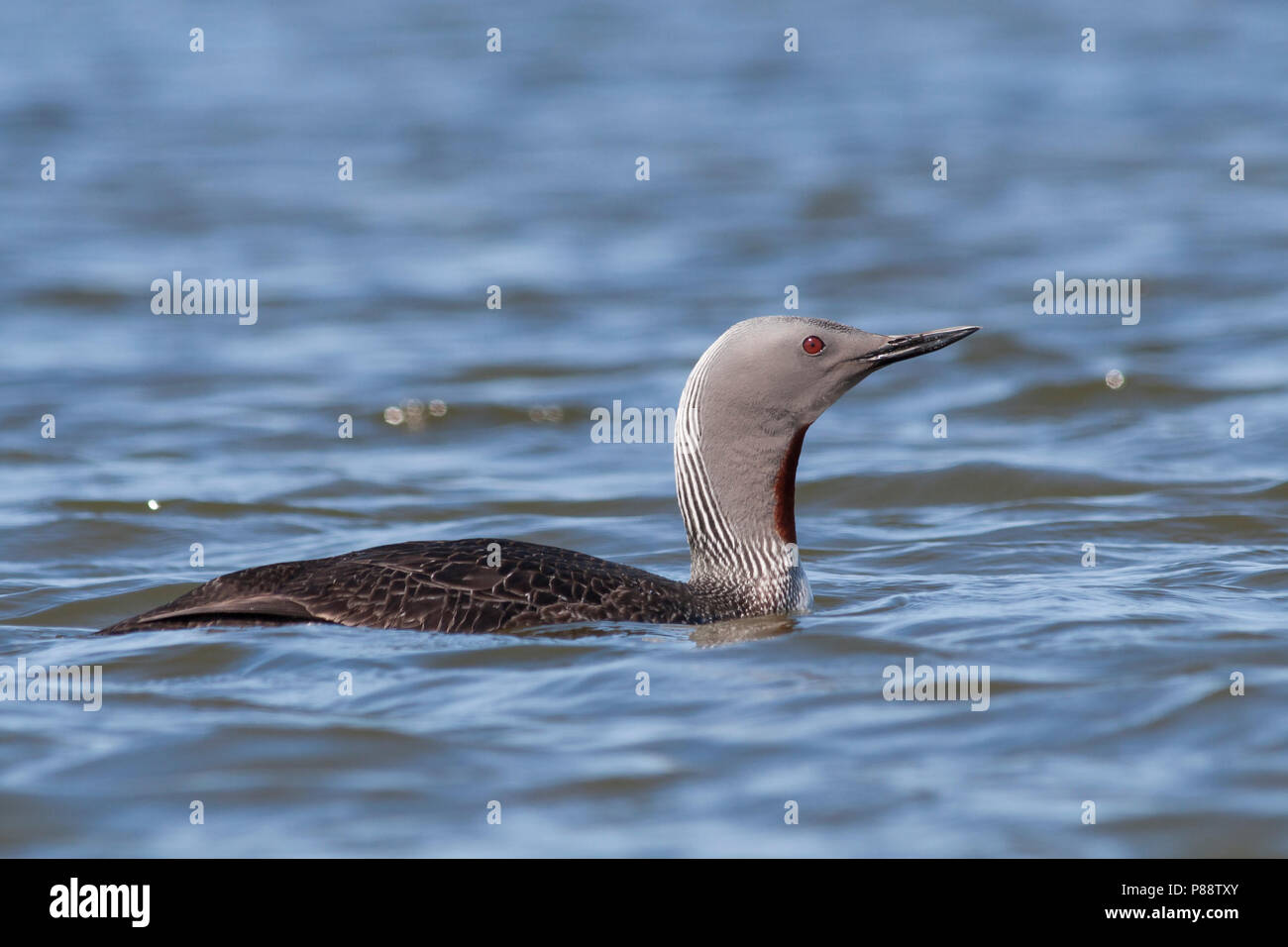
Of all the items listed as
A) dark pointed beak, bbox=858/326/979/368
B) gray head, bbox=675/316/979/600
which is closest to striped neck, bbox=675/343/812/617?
gray head, bbox=675/316/979/600

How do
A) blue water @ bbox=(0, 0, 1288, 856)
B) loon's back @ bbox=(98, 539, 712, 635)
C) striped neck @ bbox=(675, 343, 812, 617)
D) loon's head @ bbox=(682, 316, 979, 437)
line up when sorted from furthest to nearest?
striped neck @ bbox=(675, 343, 812, 617), loon's head @ bbox=(682, 316, 979, 437), loon's back @ bbox=(98, 539, 712, 635), blue water @ bbox=(0, 0, 1288, 856)

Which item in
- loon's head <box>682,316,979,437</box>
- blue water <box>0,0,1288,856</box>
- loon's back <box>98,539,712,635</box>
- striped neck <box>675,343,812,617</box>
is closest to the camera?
blue water <box>0,0,1288,856</box>

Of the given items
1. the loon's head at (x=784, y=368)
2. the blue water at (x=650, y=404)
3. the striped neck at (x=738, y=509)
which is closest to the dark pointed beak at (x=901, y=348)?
the loon's head at (x=784, y=368)

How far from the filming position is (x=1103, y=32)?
990 inches

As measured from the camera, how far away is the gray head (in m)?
6.52

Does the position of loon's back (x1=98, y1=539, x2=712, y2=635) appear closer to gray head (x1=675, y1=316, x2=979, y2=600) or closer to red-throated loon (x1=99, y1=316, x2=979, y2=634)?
red-throated loon (x1=99, y1=316, x2=979, y2=634)

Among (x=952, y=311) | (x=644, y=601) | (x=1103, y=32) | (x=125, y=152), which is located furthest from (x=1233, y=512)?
(x=1103, y=32)

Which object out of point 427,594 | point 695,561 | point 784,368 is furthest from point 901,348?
point 427,594

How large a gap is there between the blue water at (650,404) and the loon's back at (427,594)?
92mm

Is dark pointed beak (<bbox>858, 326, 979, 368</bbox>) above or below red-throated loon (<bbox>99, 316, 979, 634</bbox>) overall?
above

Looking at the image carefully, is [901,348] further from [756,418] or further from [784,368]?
[756,418]

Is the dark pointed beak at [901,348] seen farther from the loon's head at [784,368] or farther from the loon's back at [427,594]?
the loon's back at [427,594]

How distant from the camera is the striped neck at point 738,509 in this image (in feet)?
21.9

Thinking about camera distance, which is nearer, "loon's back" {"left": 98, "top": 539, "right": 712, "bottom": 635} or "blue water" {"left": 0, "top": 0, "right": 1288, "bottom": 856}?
"blue water" {"left": 0, "top": 0, "right": 1288, "bottom": 856}
